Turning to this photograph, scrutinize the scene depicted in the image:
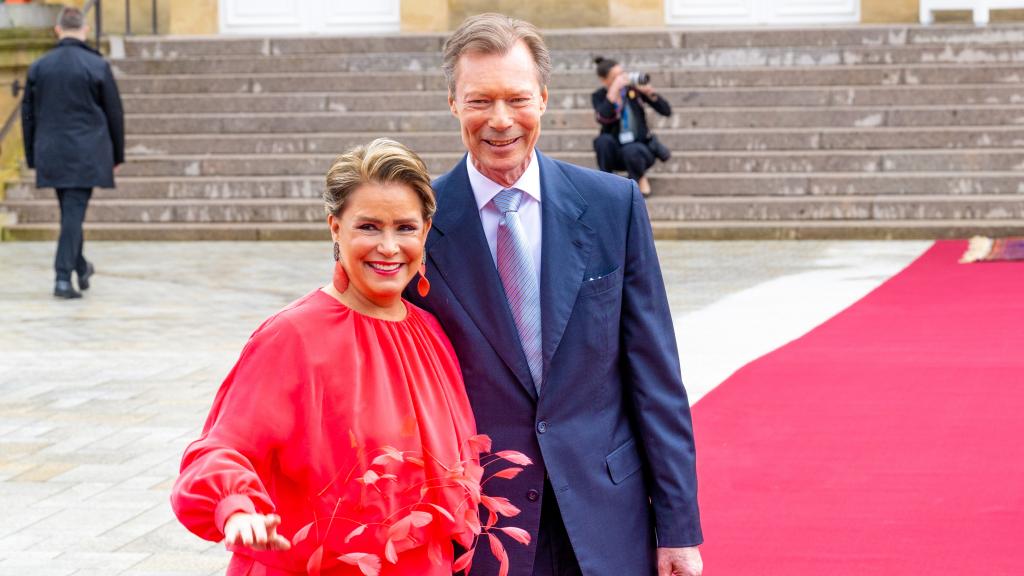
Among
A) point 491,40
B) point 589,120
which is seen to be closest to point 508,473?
point 491,40

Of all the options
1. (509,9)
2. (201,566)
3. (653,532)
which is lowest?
(201,566)

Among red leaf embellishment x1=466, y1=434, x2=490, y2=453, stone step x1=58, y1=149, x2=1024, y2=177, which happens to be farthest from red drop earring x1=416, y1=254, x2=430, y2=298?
stone step x1=58, y1=149, x2=1024, y2=177

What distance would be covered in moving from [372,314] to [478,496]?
356 mm

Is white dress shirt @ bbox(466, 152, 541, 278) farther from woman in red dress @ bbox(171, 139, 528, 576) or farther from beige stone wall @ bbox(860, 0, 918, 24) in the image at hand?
beige stone wall @ bbox(860, 0, 918, 24)

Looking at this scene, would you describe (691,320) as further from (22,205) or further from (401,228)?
(22,205)

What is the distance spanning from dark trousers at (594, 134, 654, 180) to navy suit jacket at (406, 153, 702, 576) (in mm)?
12356

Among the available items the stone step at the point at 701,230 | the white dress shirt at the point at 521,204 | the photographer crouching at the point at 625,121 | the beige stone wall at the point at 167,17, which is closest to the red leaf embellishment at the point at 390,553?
the white dress shirt at the point at 521,204

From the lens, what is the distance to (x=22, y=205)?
16.8m

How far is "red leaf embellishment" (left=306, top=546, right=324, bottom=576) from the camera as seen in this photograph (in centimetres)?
269

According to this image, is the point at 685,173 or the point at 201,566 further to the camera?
the point at 685,173

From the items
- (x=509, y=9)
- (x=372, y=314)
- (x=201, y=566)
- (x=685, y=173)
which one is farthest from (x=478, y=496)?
(x=509, y=9)

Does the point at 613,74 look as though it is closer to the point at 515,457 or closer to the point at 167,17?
the point at 167,17

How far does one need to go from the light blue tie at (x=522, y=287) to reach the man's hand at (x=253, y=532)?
2.28 ft

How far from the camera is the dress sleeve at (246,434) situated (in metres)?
2.63
